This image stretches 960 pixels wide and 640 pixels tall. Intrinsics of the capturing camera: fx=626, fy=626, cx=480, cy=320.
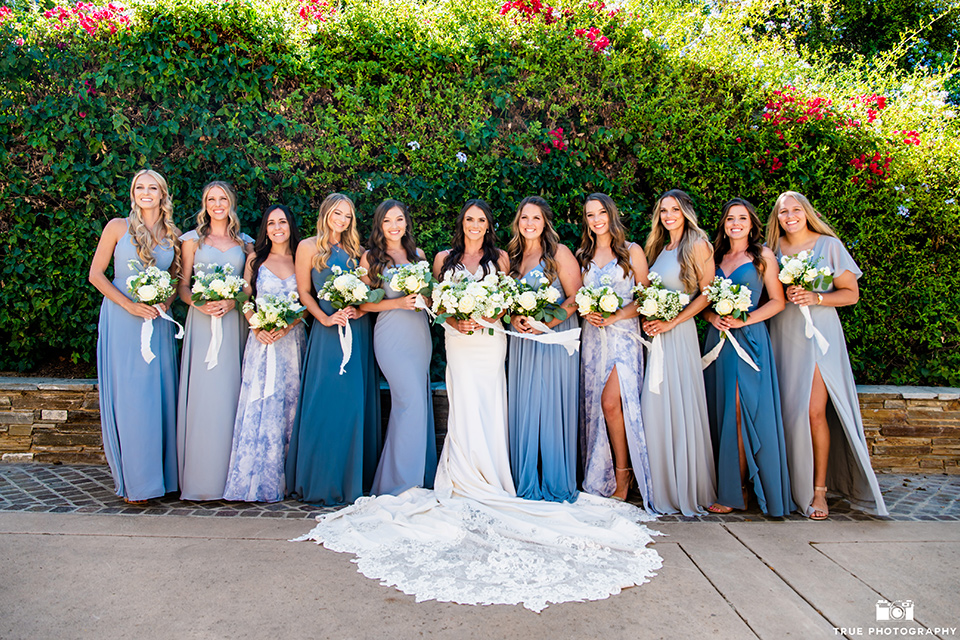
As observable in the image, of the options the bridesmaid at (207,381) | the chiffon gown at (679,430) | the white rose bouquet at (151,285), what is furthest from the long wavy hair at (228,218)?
the chiffon gown at (679,430)

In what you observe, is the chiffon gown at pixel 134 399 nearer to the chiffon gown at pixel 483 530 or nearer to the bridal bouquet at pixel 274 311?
the bridal bouquet at pixel 274 311

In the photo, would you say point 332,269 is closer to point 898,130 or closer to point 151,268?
point 151,268

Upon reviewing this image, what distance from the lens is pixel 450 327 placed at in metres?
4.66

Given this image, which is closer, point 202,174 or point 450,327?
point 450,327

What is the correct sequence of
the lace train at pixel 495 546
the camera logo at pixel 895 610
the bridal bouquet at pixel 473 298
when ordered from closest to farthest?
the camera logo at pixel 895 610, the lace train at pixel 495 546, the bridal bouquet at pixel 473 298

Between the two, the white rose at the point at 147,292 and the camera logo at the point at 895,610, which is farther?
the white rose at the point at 147,292

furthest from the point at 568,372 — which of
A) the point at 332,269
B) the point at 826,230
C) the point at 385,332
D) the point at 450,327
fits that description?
the point at 826,230

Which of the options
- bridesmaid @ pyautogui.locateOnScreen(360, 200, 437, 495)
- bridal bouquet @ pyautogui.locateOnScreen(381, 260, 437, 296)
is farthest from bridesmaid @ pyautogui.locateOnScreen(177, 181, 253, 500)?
bridal bouquet @ pyautogui.locateOnScreen(381, 260, 437, 296)

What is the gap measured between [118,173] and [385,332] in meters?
3.00

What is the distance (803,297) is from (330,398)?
3.55 meters

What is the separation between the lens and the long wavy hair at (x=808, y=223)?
4.83 meters

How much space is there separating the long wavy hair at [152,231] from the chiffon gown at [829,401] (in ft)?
15.5

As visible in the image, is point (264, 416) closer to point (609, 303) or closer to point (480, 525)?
point (480, 525)

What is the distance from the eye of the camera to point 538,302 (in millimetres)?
4520
